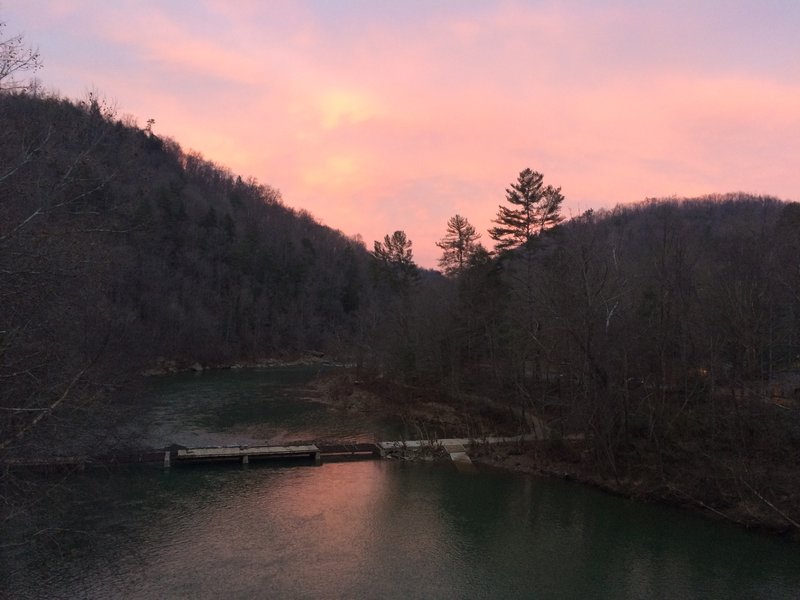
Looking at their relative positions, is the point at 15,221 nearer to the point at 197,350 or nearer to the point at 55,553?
the point at 55,553

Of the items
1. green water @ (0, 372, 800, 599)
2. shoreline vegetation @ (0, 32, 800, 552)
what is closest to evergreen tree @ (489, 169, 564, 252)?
shoreline vegetation @ (0, 32, 800, 552)

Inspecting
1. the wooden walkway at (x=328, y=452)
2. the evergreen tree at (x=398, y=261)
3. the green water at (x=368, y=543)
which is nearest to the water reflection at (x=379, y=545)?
the green water at (x=368, y=543)

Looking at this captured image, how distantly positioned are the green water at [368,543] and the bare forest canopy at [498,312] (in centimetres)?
390

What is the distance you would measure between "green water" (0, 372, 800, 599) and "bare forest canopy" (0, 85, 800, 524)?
153 inches

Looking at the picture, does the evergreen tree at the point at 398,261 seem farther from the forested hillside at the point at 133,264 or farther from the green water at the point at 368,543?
the green water at the point at 368,543

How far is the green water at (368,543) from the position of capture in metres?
13.4

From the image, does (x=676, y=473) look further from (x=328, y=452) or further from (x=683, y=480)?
(x=328, y=452)

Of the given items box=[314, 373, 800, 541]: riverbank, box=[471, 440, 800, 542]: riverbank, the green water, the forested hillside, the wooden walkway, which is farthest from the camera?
the wooden walkway

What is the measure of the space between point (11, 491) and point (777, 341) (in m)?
26.6

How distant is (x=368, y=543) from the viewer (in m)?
16.1

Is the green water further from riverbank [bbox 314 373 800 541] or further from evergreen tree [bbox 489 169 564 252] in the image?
evergreen tree [bbox 489 169 564 252]

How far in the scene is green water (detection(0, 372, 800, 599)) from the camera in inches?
528

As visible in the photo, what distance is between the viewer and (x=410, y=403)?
38812mm

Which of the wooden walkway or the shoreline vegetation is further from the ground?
the shoreline vegetation
